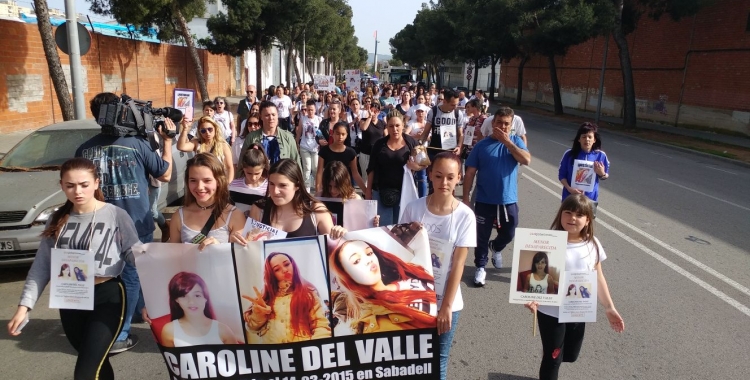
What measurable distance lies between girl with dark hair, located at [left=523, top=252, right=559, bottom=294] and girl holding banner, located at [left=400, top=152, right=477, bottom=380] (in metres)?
0.38

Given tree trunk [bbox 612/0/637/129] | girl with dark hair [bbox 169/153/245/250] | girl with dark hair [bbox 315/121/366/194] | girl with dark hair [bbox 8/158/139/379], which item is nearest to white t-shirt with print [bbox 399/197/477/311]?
girl with dark hair [bbox 169/153/245/250]

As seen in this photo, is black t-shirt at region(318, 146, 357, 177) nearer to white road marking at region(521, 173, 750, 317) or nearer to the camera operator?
the camera operator

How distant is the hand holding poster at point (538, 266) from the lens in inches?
118

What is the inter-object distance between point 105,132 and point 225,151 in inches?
89.8

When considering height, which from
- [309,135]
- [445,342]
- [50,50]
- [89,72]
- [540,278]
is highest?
[50,50]

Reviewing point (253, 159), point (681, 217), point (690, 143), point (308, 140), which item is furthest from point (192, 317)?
point (690, 143)

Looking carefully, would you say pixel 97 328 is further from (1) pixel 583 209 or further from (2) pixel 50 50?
(2) pixel 50 50

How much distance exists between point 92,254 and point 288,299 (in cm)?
112

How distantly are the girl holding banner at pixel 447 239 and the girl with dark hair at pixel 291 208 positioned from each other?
0.66 metres

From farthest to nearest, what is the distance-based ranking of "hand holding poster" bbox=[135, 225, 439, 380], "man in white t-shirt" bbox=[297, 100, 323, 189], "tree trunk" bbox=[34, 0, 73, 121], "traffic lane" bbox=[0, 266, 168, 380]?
"tree trunk" bbox=[34, 0, 73, 121]
"man in white t-shirt" bbox=[297, 100, 323, 189]
"traffic lane" bbox=[0, 266, 168, 380]
"hand holding poster" bbox=[135, 225, 439, 380]

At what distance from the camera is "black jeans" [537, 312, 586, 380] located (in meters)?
3.26

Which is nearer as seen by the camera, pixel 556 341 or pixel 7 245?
pixel 556 341

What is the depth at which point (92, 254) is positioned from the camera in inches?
115

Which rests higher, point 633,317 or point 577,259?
point 577,259
